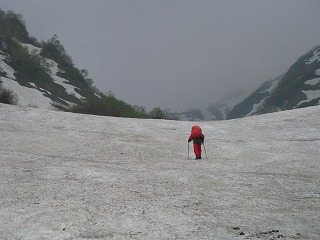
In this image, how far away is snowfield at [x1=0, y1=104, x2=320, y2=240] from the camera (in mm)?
6688

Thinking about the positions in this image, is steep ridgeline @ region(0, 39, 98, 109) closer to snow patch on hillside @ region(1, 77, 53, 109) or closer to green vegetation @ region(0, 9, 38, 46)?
snow patch on hillside @ region(1, 77, 53, 109)

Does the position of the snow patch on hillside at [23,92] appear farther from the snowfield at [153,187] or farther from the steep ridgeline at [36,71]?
the snowfield at [153,187]

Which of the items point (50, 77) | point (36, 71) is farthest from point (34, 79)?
point (50, 77)

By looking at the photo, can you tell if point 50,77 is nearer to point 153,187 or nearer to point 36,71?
point 36,71

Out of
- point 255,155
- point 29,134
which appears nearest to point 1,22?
point 29,134

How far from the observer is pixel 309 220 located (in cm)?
754

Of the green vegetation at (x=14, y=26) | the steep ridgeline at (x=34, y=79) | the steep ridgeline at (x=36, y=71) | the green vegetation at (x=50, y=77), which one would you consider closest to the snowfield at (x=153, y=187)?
the green vegetation at (x=50, y=77)

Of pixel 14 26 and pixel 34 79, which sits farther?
pixel 14 26

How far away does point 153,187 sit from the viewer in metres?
9.67

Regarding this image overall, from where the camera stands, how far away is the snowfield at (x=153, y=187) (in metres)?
6.69

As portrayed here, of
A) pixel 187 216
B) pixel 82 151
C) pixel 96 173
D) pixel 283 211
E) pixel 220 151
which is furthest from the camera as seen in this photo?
pixel 220 151

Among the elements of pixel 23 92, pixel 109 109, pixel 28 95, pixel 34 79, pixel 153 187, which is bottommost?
pixel 153 187

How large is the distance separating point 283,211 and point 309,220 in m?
0.75

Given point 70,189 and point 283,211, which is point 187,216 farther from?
point 70,189
